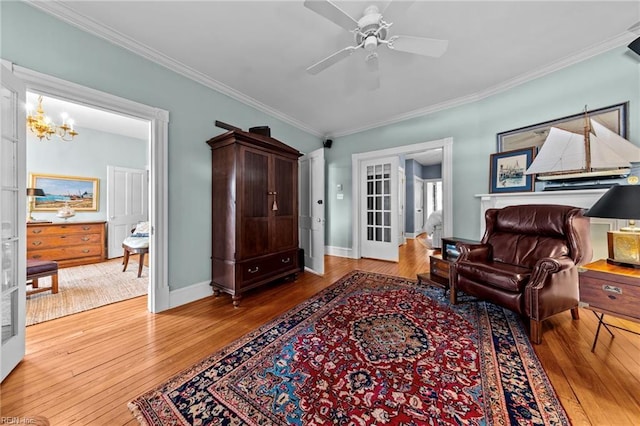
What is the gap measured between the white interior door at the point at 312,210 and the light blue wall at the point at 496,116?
1.40 metres

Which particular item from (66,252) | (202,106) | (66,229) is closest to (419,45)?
(202,106)

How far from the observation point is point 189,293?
2592 mm

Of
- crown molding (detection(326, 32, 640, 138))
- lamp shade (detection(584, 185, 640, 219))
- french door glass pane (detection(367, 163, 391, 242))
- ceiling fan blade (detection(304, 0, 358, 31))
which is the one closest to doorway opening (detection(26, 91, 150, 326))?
ceiling fan blade (detection(304, 0, 358, 31))

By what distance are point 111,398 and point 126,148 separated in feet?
18.0

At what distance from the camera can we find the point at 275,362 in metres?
1.56

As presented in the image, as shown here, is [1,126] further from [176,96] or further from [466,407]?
[466,407]

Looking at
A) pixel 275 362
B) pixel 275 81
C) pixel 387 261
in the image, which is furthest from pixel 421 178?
pixel 275 362

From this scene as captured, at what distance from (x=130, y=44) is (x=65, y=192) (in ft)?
13.0

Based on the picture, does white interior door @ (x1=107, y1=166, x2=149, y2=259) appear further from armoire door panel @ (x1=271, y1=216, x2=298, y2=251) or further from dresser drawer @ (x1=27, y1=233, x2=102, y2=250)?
armoire door panel @ (x1=271, y1=216, x2=298, y2=251)

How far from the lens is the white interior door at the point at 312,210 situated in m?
3.60

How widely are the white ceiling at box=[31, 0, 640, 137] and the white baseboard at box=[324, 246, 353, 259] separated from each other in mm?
2940

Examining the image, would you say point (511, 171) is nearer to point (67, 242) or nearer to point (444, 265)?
point (444, 265)

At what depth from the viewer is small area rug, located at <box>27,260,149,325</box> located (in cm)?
235

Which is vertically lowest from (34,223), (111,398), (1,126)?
(111,398)
